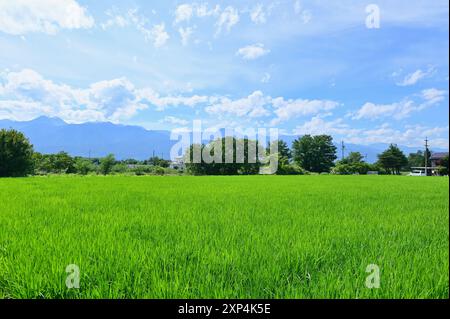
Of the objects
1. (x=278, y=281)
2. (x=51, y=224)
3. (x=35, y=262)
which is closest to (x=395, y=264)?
(x=278, y=281)

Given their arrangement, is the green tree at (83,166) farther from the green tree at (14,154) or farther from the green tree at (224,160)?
the green tree at (224,160)

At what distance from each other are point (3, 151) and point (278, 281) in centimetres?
3185

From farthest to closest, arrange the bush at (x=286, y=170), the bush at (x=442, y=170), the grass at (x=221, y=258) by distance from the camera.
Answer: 1. the bush at (x=442, y=170)
2. the bush at (x=286, y=170)
3. the grass at (x=221, y=258)

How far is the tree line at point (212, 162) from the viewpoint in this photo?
92.5 ft

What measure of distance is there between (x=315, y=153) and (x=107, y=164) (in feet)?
107

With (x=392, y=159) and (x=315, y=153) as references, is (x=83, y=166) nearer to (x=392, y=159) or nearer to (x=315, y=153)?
(x=315, y=153)

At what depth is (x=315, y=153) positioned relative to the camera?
168ft

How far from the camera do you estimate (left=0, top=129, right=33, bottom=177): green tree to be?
27266mm

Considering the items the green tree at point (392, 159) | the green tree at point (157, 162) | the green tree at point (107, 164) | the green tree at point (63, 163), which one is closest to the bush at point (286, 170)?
the green tree at point (157, 162)

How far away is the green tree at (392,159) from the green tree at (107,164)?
44261 millimetres

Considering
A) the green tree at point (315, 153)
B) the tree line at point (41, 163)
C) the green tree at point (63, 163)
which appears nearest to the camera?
the tree line at point (41, 163)

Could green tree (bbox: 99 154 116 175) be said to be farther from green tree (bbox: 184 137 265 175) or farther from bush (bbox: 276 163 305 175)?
bush (bbox: 276 163 305 175)

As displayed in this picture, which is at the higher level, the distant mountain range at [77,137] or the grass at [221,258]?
the distant mountain range at [77,137]
